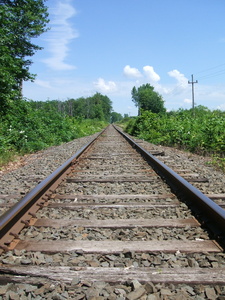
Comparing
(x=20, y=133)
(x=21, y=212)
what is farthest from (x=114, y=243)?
(x=20, y=133)

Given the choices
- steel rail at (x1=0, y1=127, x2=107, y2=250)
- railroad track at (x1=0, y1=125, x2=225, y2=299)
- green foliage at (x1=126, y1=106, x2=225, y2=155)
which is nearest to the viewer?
railroad track at (x1=0, y1=125, x2=225, y2=299)

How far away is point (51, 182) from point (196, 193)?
1962 millimetres

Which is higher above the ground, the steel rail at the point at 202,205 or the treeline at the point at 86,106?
the treeline at the point at 86,106

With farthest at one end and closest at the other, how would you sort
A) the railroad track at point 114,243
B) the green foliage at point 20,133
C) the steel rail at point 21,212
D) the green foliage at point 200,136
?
1. the green foliage at point 20,133
2. the green foliage at point 200,136
3. the steel rail at point 21,212
4. the railroad track at point 114,243

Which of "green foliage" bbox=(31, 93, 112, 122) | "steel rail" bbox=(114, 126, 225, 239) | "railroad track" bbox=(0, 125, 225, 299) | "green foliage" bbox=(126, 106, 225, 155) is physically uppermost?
"green foliage" bbox=(31, 93, 112, 122)

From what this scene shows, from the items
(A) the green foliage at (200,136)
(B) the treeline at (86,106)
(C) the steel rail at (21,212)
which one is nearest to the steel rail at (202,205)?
(C) the steel rail at (21,212)

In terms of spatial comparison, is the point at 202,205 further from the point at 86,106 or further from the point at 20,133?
the point at 86,106

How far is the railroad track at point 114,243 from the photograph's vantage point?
1703 mm

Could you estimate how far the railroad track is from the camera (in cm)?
170

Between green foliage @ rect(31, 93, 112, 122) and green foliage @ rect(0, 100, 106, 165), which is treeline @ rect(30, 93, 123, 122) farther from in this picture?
green foliage @ rect(0, 100, 106, 165)

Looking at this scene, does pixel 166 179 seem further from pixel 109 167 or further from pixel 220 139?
pixel 220 139

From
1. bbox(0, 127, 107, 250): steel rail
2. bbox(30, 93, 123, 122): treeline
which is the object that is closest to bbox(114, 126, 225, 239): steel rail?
bbox(0, 127, 107, 250): steel rail

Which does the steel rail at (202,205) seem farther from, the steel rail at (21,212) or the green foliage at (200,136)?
the green foliage at (200,136)

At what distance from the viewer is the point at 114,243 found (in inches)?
88.7
